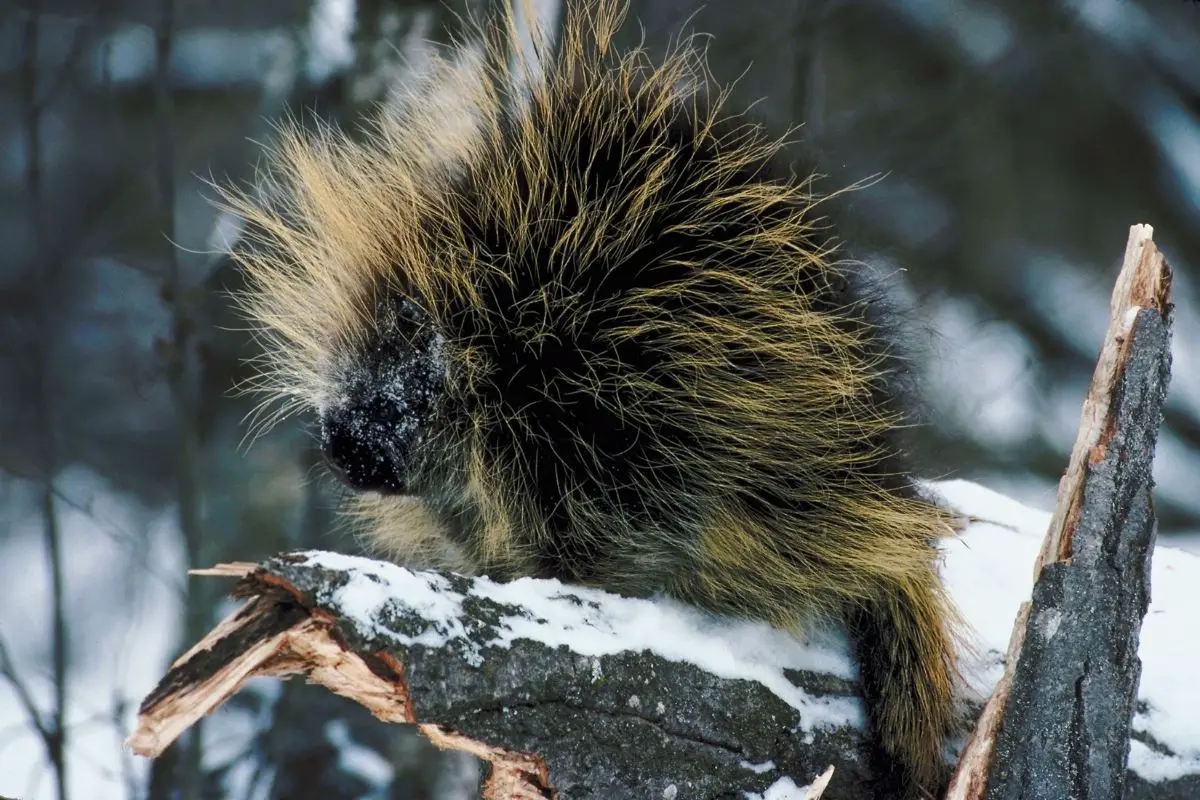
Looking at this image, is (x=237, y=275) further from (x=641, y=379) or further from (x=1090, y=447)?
(x=1090, y=447)

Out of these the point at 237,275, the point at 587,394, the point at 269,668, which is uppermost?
the point at 237,275

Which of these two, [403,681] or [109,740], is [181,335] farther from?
[403,681]

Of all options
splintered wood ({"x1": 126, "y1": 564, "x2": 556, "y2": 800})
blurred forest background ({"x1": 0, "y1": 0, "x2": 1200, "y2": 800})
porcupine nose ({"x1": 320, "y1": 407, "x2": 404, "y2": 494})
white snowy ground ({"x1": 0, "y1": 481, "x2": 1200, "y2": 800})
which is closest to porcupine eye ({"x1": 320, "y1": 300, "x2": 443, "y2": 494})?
porcupine nose ({"x1": 320, "y1": 407, "x2": 404, "y2": 494})

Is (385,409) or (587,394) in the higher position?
(587,394)

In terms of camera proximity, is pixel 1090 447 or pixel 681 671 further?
pixel 681 671

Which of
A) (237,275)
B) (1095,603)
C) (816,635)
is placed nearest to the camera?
(1095,603)

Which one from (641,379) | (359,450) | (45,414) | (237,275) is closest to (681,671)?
(641,379)

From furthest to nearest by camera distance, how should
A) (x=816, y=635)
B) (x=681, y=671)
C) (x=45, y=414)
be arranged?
(x=45, y=414)
(x=816, y=635)
(x=681, y=671)
